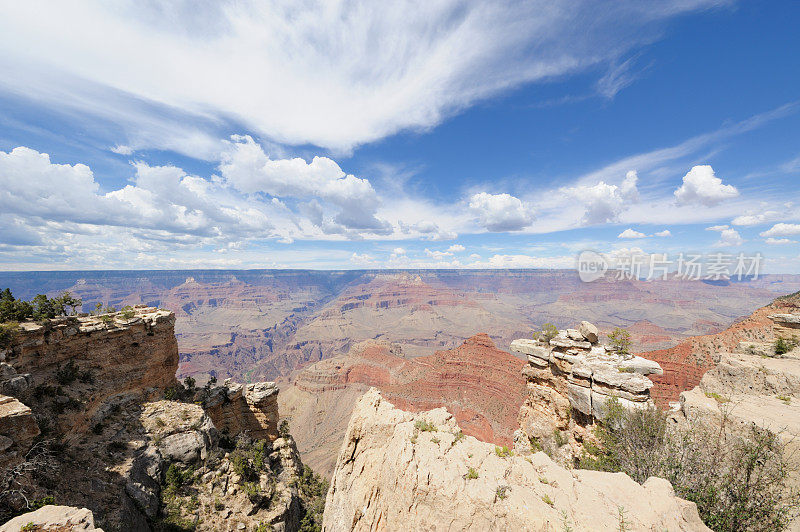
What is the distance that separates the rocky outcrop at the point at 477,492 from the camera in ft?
18.9

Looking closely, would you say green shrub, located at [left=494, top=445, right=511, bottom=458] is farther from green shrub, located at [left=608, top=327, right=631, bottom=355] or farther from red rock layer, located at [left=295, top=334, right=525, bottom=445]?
red rock layer, located at [left=295, top=334, right=525, bottom=445]

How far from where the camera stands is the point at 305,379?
103062 millimetres

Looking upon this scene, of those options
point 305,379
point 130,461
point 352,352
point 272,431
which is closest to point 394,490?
point 130,461

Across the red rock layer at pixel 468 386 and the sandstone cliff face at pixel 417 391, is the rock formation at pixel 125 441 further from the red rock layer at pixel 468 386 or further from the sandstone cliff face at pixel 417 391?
the sandstone cliff face at pixel 417 391

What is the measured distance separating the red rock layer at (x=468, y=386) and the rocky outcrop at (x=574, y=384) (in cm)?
3234

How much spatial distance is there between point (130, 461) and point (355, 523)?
37.9ft

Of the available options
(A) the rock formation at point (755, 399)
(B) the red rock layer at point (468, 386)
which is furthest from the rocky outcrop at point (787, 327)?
(B) the red rock layer at point (468, 386)

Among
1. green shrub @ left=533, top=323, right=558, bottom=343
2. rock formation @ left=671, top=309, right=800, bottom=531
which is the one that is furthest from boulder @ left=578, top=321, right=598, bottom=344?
rock formation @ left=671, top=309, right=800, bottom=531

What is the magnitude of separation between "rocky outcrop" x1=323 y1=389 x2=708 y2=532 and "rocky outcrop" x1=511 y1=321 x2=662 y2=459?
22.3 ft

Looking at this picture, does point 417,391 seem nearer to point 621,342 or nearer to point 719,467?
point 621,342

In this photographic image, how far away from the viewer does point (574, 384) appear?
14.2m

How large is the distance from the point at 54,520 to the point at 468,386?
6814 centimetres

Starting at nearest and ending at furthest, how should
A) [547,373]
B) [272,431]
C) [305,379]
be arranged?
[547,373], [272,431], [305,379]

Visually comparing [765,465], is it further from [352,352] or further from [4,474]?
[352,352]
